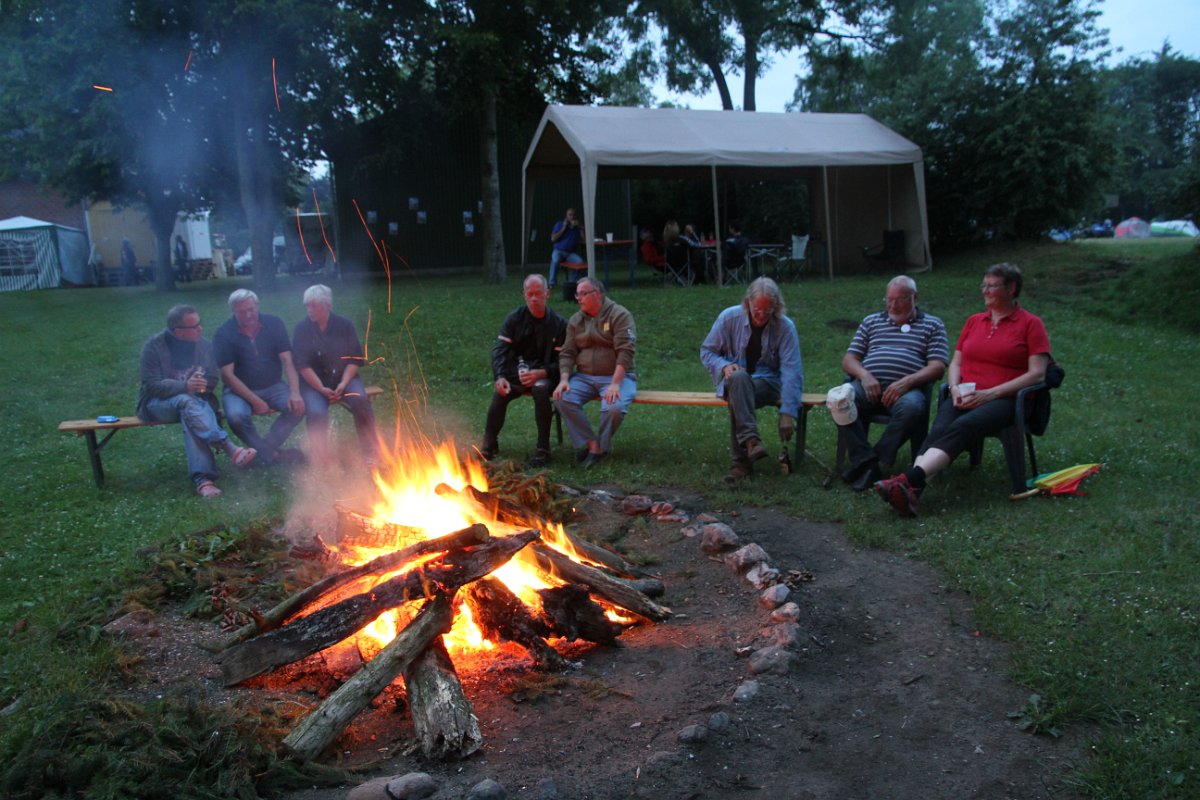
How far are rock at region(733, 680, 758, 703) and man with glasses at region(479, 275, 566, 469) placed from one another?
3719 millimetres

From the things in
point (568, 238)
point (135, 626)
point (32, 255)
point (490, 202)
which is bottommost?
point (135, 626)

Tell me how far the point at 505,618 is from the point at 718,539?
4.86 ft

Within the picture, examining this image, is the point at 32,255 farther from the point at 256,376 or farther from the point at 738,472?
the point at 738,472

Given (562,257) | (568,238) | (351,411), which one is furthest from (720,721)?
(562,257)

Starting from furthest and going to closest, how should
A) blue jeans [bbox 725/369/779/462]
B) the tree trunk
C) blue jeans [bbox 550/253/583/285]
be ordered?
the tree trunk
blue jeans [bbox 550/253/583/285]
blue jeans [bbox 725/369/779/462]

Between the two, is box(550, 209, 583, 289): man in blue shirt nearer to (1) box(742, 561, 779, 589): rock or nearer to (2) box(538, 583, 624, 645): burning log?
(1) box(742, 561, 779, 589): rock

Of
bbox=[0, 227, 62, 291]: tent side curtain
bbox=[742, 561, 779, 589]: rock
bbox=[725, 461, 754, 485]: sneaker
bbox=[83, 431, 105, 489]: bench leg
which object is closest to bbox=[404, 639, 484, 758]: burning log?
bbox=[742, 561, 779, 589]: rock

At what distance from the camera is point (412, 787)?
284 cm

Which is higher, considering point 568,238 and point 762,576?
point 568,238

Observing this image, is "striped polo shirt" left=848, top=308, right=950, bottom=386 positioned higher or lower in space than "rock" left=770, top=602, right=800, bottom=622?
A: higher

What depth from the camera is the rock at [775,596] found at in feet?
13.7

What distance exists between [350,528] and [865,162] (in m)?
14.0

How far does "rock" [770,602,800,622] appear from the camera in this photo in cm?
398

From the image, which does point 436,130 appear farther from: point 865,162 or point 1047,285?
point 1047,285
